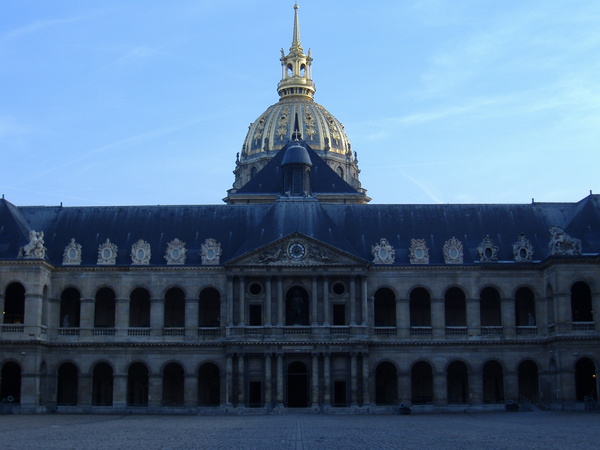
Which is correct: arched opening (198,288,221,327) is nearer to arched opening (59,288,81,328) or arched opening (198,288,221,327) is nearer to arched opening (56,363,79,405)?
arched opening (59,288,81,328)

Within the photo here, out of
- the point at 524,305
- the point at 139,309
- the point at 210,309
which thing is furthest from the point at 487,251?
the point at 139,309

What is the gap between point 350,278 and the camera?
76.4m

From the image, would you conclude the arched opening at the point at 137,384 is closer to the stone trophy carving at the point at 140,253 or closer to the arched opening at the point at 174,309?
the arched opening at the point at 174,309

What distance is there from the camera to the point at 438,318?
7725 centimetres

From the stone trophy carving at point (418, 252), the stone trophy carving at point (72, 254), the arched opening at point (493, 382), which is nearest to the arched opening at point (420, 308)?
the stone trophy carving at point (418, 252)

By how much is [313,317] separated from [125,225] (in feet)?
61.3

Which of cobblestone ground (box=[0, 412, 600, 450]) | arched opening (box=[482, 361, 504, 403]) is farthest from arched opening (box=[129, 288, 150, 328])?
arched opening (box=[482, 361, 504, 403])

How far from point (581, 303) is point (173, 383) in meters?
34.3

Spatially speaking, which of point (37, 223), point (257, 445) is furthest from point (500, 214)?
point (257, 445)

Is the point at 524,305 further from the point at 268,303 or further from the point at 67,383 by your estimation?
the point at 67,383

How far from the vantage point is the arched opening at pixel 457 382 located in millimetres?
79062

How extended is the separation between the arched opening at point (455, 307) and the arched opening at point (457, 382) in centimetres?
360

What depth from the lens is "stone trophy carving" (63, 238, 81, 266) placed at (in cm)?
7800

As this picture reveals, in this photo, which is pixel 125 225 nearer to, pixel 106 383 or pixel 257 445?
pixel 106 383
